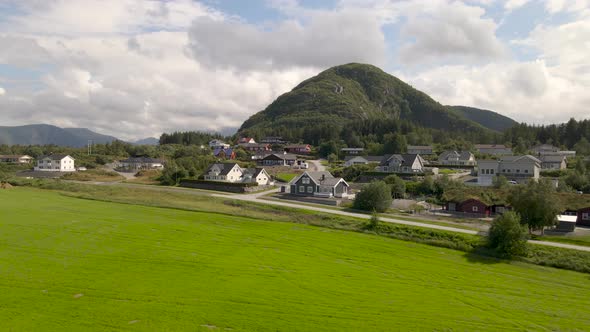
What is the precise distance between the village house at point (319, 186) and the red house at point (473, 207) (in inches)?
658

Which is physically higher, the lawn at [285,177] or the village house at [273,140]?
the village house at [273,140]

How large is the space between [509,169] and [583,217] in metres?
26.0

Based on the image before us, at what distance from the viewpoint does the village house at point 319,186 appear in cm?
6028

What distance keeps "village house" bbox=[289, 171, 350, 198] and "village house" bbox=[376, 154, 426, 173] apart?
24.4m

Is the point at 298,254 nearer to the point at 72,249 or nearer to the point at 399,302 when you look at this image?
the point at 399,302

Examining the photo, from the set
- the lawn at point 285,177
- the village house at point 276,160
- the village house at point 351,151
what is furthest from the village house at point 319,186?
A: the village house at point 351,151

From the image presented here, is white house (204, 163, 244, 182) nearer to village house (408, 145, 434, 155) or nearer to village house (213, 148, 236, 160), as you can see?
village house (213, 148, 236, 160)

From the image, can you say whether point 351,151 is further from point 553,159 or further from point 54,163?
point 54,163

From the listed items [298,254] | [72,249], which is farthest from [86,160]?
[298,254]

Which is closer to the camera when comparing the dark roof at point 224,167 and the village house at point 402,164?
the dark roof at point 224,167

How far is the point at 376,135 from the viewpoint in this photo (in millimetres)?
145625

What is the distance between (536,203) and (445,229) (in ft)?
28.5

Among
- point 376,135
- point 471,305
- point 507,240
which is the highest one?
point 376,135

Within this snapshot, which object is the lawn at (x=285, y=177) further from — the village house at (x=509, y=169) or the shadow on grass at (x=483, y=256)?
the shadow on grass at (x=483, y=256)
